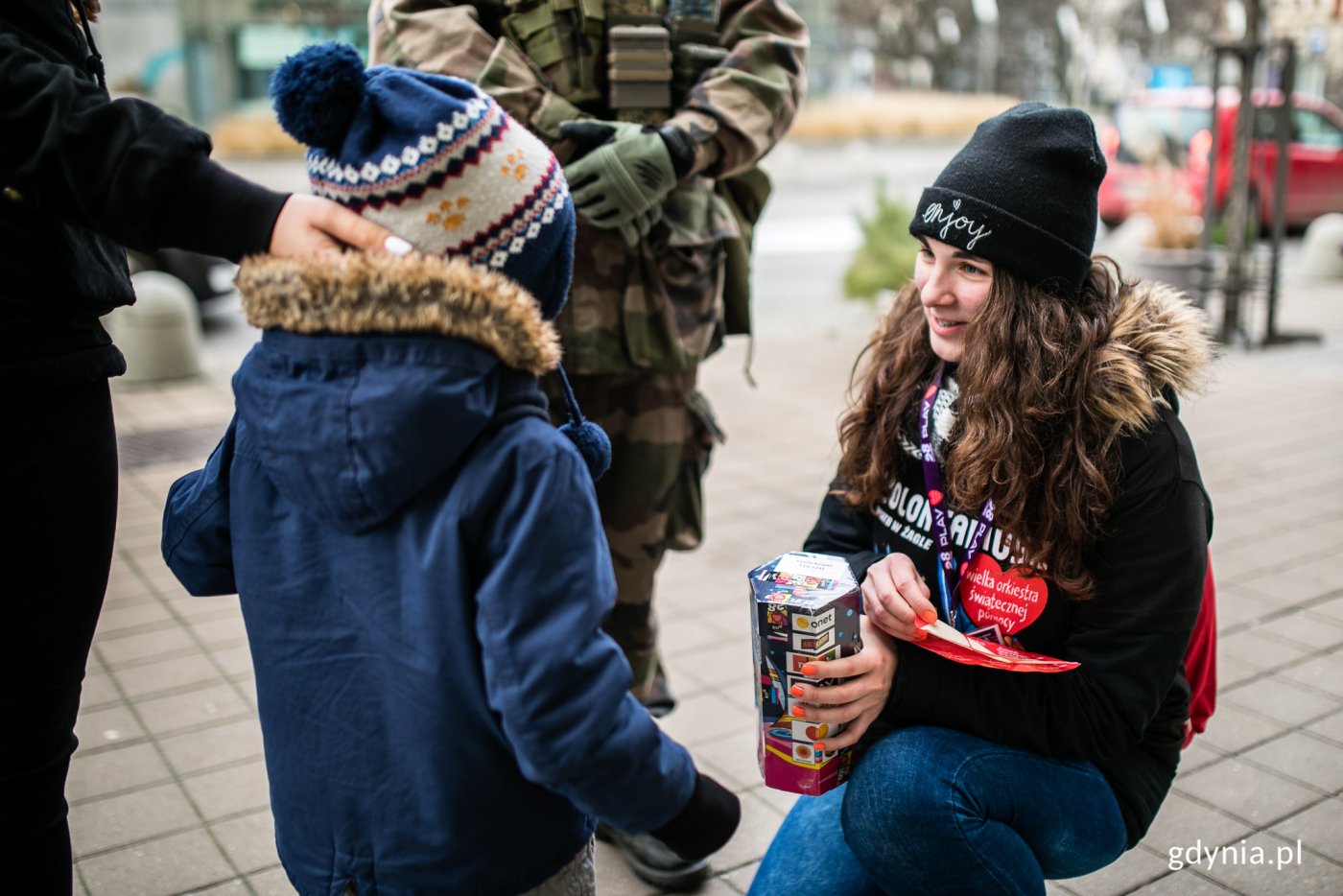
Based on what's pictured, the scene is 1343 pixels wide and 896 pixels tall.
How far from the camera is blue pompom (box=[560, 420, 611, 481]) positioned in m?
1.75

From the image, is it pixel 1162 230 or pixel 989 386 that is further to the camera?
pixel 1162 230

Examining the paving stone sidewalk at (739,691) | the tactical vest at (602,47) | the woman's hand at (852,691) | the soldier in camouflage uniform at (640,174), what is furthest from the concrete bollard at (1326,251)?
the woman's hand at (852,691)

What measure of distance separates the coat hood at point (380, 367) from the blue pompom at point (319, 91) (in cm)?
15

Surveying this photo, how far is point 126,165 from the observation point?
155 centimetres

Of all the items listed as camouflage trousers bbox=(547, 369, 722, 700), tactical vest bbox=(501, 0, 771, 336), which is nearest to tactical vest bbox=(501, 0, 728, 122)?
tactical vest bbox=(501, 0, 771, 336)

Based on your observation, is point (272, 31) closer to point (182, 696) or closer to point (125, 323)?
point (125, 323)

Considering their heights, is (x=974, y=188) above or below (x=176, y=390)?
above

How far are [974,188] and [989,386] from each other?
1.05 ft

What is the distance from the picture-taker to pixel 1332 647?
149 inches

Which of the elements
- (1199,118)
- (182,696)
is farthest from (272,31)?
(182,696)

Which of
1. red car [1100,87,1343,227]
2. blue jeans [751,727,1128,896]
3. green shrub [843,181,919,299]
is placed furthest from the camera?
red car [1100,87,1343,227]

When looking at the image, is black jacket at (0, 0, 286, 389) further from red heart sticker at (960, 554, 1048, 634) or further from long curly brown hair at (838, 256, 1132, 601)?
red heart sticker at (960, 554, 1048, 634)

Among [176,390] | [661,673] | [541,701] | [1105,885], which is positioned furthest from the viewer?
[176,390]

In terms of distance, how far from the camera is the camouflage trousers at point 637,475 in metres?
2.90
